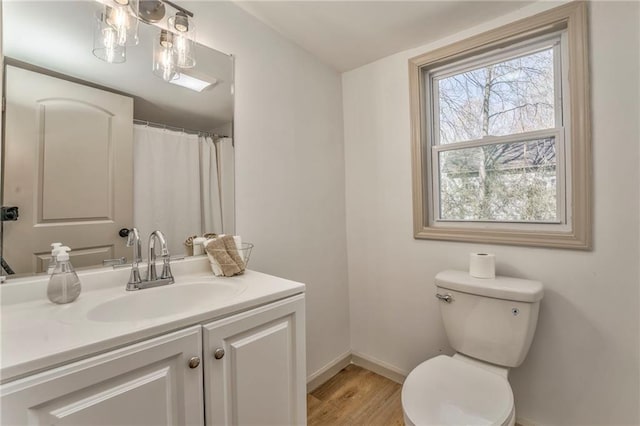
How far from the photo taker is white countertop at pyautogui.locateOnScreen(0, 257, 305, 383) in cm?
59

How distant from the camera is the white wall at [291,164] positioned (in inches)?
57.8

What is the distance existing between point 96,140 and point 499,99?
6.23 ft

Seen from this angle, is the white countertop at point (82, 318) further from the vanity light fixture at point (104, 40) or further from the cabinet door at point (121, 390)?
the vanity light fixture at point (104, 40)

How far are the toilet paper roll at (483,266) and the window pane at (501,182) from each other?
0.96ft

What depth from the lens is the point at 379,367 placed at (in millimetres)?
1943

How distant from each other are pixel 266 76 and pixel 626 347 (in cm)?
208

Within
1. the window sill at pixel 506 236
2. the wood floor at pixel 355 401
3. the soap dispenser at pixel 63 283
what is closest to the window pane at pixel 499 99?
the window sill at pixel 506 236

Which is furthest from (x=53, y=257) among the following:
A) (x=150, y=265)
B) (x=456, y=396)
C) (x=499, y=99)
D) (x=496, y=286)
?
(x=499, y=99)

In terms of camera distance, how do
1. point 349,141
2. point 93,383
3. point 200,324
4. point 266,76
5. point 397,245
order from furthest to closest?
point 349,141 < point 397,245 < point 266,76 < point 200,324 < point 93,383

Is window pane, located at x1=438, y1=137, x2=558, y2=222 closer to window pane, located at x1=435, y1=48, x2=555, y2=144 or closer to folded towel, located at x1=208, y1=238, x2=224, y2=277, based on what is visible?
window pane, located at x1=435, y1=48, x2=555, y2=144

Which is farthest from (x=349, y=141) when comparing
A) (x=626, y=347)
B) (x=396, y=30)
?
(x=626, y=347)

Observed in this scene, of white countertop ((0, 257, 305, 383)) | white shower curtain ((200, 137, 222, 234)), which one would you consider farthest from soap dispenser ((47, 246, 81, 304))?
white shower curtain ((200, 137, 222, 234))

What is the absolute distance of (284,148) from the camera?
1670mm

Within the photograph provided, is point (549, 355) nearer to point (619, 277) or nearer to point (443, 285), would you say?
point (619, 277)
